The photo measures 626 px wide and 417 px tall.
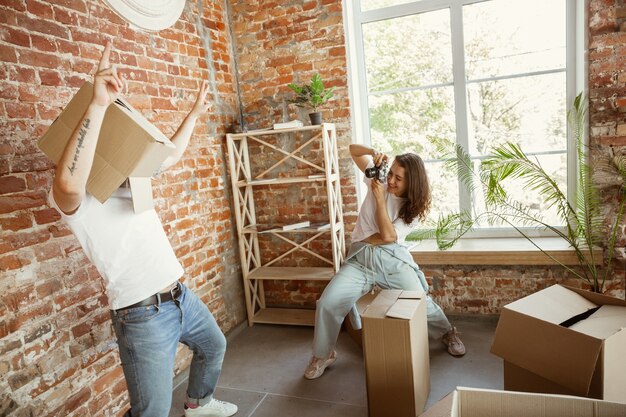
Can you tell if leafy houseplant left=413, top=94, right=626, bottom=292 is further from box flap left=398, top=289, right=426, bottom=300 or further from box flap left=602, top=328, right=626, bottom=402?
box flap left=602, top=328, right=626, bottom=402

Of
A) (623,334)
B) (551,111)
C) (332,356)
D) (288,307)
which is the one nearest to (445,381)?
(332,356)

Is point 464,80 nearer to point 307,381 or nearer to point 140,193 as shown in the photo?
point 307,381

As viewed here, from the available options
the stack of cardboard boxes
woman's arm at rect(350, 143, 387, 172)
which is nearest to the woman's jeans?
the stack of cardboard boxes

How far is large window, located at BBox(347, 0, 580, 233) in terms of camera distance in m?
Answer: 3.14

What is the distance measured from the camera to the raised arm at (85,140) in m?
1.40

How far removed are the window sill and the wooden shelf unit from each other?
72cm

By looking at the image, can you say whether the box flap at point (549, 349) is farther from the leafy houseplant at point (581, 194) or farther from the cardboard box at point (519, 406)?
the leafy houseplant at point (581, 194)

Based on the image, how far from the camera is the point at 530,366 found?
1.87 meters

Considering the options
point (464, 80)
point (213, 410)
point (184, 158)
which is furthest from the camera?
point (464, 80)

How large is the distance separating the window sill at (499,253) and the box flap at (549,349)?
121 cm

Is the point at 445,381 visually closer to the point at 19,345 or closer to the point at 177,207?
the point at 177,207

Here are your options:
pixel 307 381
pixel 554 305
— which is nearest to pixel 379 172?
pixel 554 305

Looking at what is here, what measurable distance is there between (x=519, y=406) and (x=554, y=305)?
792 mm

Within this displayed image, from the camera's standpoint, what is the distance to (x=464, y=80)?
331 centimetres
